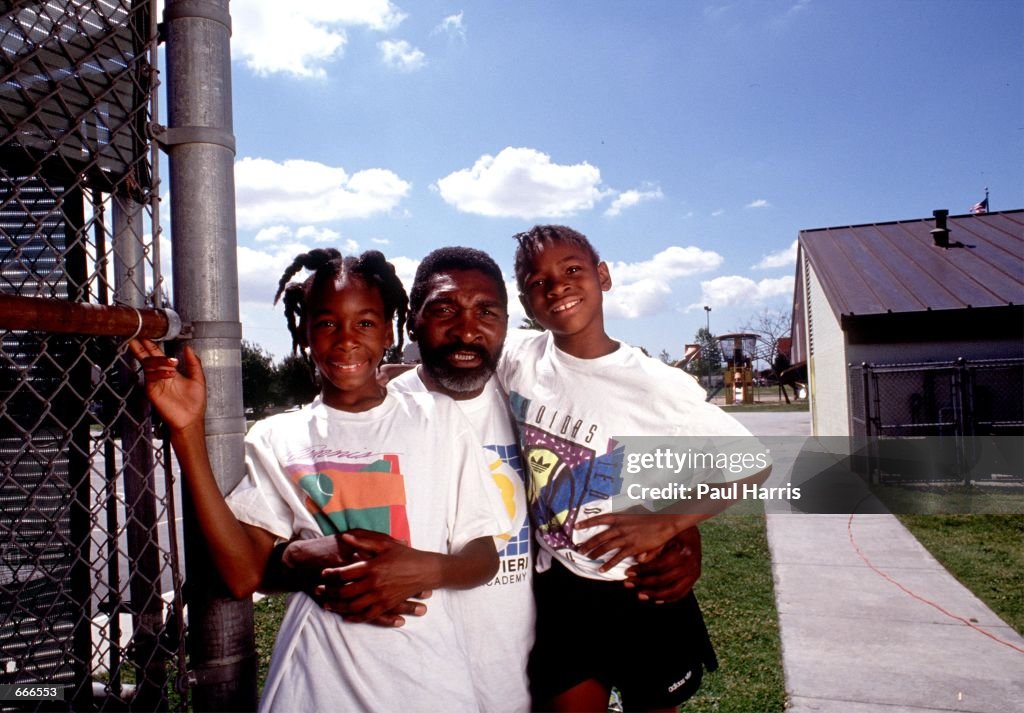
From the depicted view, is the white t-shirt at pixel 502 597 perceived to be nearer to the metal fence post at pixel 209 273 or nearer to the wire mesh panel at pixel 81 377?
the metal fence post at pixel 209 273

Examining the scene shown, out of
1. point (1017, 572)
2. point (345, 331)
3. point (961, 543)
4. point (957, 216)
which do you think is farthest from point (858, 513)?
point (957, 216)

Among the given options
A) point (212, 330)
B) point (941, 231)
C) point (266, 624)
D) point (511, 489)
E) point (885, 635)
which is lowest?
point (885, 635)

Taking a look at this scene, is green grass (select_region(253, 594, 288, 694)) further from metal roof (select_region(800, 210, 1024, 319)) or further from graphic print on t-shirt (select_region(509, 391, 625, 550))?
metal roof (select_region(800, 210, 1024, 319))

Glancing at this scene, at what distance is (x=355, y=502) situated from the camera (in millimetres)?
1513

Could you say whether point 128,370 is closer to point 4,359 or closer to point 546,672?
point 4,359

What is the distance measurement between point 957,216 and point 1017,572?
1067cm

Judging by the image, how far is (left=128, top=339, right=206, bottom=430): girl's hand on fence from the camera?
1393 millimetres

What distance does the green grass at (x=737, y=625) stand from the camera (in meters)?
3.45

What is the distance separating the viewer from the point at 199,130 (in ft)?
5.07

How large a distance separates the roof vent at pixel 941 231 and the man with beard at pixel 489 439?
12.7 metres

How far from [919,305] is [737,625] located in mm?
7342

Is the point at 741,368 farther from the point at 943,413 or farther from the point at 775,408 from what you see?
the point at 943,413

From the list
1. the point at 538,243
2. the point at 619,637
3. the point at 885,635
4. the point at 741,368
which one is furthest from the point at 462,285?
the point at 741,368

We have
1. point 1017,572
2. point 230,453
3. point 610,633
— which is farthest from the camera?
point 1017,572
